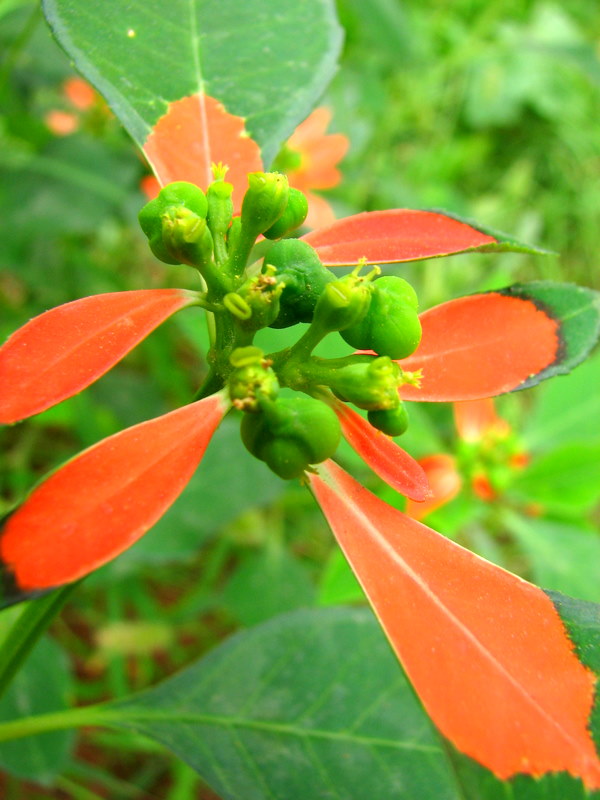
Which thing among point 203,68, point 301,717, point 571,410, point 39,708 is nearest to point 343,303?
point 203,68

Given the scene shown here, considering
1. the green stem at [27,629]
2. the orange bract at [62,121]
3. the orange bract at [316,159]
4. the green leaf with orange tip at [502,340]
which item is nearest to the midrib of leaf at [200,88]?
the green leaf with orange tip at [502,340]

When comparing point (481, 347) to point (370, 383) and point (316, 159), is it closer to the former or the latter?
point (370, 383)

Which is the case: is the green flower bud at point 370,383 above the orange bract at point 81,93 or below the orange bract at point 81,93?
below

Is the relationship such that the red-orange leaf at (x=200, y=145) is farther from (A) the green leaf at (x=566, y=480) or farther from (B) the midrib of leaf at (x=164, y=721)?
(A) the green leaf at (x=566, y=480)

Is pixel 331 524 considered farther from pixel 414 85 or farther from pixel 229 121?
pixel 414 85

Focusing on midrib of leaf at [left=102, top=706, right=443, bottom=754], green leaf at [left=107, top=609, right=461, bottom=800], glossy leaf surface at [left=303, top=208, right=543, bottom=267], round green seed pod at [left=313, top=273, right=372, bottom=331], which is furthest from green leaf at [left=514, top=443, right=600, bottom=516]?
round green seed pod at [left=313, top=273, right=372, bottom=331]

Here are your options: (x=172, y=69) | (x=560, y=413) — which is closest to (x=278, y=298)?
(x=172, y=69)

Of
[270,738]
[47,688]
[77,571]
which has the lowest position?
[47,688]

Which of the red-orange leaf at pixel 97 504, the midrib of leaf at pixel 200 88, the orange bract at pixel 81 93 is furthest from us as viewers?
the orange bract at pixel 81 93
